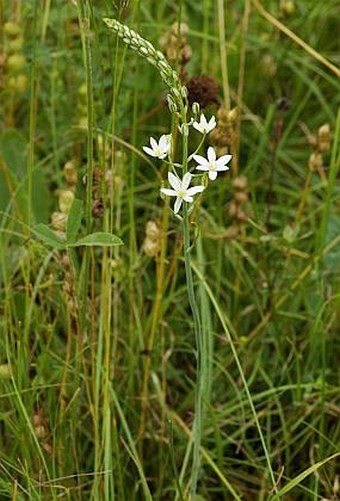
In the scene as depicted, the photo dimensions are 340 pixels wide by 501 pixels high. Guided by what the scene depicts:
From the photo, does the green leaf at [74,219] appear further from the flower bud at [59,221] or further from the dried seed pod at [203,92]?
the dried seed pod at [203,92]

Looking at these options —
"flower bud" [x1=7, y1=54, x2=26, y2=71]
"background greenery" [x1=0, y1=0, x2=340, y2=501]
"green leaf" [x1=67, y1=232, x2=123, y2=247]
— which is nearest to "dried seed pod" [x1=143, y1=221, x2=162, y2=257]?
"background greenery" [x1=0, y1=0, x2=340, y2=501]

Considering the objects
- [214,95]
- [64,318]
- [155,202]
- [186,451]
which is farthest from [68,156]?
[186,451]

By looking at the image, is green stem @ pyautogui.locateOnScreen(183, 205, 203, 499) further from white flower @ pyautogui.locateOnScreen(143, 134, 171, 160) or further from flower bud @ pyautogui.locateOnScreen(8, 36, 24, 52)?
flower bud @ pyautogui.locateOnScreen(8, 36, 24, 52)

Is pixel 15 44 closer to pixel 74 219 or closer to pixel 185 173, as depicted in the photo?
pixel 74 219

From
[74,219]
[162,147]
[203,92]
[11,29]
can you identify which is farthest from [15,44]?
[162,147]

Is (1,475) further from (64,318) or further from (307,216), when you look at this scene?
(307,216)

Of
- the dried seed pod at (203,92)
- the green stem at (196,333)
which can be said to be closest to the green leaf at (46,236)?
the green stem at (196,333)
